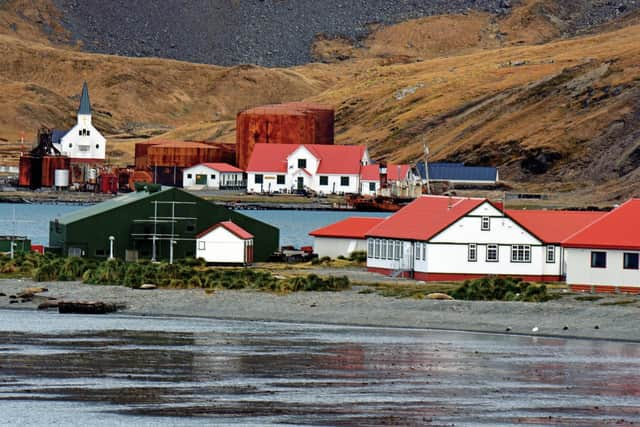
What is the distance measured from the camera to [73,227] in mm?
77875

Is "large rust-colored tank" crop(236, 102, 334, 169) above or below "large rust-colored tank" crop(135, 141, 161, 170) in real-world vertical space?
above

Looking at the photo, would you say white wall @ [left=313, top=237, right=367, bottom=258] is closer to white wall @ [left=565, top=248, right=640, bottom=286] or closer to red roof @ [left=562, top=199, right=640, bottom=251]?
red roof @ [left=562, top=199, right=640, bottom=251]

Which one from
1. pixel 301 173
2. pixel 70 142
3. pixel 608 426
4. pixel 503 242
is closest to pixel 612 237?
pixel 503 242

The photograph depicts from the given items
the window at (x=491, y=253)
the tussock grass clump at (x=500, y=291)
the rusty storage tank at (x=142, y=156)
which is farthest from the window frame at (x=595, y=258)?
the rusty storage tank at (x=142, y=156)

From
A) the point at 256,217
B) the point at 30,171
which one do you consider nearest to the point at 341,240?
the point at 256,217

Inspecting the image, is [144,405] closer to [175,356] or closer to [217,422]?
[217,422]

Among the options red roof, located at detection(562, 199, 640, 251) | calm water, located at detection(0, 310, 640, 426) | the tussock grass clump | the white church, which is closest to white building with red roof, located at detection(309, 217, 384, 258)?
red roof, located at detection(562, 199, 640, 251)

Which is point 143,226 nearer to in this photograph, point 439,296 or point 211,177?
point 439,296

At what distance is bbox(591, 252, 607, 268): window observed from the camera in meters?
64.8

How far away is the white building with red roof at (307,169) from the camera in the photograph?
178 metres

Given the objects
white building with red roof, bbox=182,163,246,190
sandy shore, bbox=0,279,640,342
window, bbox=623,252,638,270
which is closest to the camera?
sandy shore, bbox=0,279,640,342

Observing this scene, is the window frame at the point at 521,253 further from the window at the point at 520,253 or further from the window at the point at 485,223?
the window at the point at 485,223

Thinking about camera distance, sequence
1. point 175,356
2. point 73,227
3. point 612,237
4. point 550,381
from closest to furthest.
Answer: point 550,381
point 175,356
point 612,237
point 73,227

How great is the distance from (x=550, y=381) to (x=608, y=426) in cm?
726
